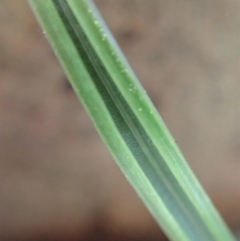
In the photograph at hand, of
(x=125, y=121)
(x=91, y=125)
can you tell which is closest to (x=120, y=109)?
(x=125, y=121)

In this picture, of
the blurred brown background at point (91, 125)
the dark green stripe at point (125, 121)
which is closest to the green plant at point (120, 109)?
the dark green stripe at point (125, 121)

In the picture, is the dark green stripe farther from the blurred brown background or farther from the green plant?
the blurred brown background

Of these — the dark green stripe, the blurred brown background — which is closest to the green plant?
the dark green stripe

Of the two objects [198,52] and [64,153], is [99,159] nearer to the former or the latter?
[64,153]

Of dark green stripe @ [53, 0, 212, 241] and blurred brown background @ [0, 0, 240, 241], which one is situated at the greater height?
blurred brown background @ [0, 0, 240, 241]

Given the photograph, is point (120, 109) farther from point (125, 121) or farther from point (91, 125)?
point (91, 125)

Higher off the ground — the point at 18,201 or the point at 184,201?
the point at 18,201

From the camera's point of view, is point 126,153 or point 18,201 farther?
point 18,201

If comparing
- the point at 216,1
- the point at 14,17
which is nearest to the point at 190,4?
the point at 216,1
